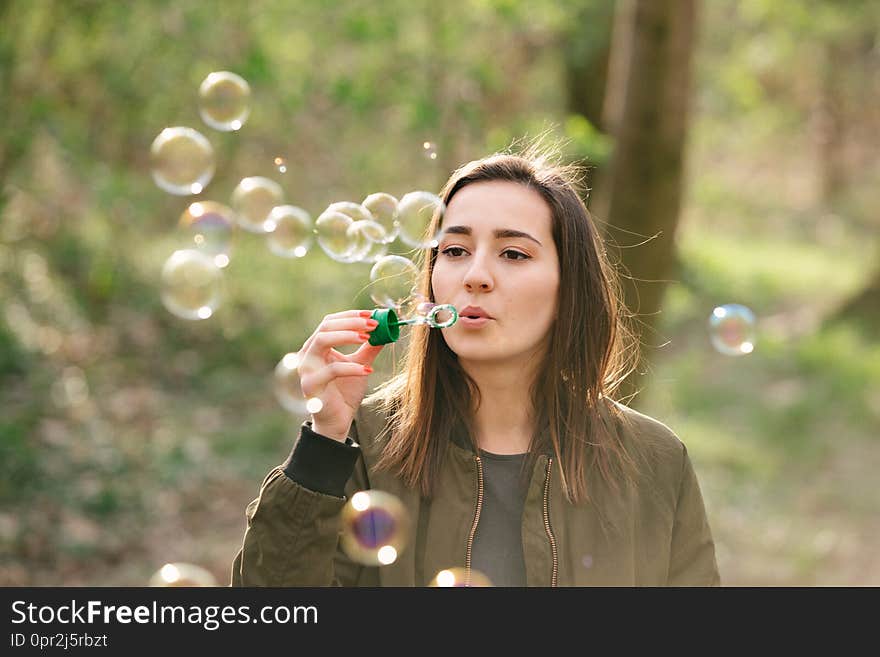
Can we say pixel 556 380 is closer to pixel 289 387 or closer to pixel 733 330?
pixel 289 387

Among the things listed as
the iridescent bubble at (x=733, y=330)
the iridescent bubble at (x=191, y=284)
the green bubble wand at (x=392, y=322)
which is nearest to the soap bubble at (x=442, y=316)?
the green bubble wand at (x=392, y=322)

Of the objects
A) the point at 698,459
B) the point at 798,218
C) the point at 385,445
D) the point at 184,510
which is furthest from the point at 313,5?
the point at 798,218

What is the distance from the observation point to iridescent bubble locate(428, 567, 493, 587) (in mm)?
1984

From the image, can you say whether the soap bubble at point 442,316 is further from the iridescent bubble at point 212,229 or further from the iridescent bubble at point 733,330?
the iridescent bubble at point 733,330

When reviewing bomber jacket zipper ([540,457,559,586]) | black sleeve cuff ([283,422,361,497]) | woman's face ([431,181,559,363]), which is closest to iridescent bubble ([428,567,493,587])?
bomber jacket zipper ([540,457,559,586])

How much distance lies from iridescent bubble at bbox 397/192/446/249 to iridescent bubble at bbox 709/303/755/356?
94cm

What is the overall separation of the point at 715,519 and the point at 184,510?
9.46 feet

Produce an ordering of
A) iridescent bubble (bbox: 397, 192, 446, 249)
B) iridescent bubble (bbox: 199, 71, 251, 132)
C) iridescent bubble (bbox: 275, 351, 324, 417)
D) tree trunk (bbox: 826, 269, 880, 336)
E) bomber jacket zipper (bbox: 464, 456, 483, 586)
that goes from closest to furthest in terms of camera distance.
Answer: bomber jacket zipper (bbox: 464, 456, 483, 586) → iridescent bubble (bbox: 275, 351, 324, 417) → iridescent bubble (bbox: 397, 192, 446, 249) → iridescent bubble (bbox: 199, 71, 251, 132) → tree trunk (bbox: 826, 269, 880, 336)

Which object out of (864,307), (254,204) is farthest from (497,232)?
(864,307)

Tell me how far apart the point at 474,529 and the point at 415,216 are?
81cm

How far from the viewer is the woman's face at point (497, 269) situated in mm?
2053

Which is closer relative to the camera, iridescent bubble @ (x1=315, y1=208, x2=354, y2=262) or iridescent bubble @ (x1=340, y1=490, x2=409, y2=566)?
iridescent bubble @ (x1=340, y1=490, x2=409, y2=566)

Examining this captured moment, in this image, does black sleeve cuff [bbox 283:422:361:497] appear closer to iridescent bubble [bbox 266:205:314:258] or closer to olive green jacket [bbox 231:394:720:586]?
olive green jacket [bbox 231:394:720:586]
